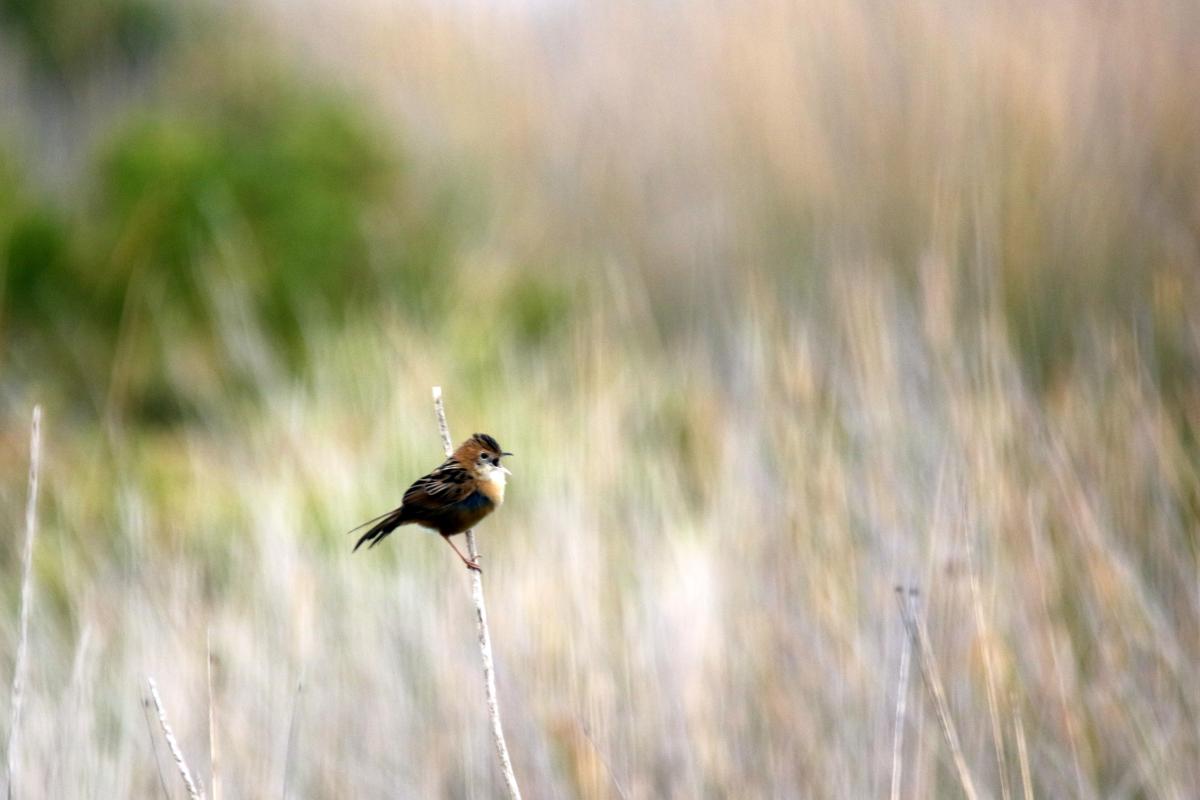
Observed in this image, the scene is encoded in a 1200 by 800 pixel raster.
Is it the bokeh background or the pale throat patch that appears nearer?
the pale throat patch

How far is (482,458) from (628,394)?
73.0 inches

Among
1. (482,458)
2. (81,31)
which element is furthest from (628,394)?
(81,31)

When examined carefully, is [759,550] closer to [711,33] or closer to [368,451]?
[368,451]

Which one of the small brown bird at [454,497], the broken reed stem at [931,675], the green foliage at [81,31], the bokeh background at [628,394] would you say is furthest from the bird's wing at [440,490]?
the green foliage at [81,31]

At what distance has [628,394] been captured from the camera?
10.7ft

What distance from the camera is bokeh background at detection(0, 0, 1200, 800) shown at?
195 centimetres

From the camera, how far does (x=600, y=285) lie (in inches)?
161

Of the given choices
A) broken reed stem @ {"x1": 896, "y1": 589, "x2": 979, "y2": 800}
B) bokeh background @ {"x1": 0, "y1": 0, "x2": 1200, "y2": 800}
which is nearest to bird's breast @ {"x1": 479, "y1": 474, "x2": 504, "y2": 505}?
bokeh background @ {"x1": 0, "y1": 0, "x2": 1200, "y2": 800}

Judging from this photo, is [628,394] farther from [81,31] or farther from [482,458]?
[81,31]

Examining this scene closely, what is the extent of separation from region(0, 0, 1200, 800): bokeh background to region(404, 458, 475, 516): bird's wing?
278 millimetres

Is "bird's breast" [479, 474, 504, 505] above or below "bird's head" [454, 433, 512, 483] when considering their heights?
below

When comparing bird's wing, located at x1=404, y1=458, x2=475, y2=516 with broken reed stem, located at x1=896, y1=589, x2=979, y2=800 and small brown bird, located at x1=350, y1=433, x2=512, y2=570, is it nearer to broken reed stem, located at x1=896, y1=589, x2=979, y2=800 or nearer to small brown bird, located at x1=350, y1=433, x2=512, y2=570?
small brown bird, located at x1=350, y1=433, x2=512, y2=570

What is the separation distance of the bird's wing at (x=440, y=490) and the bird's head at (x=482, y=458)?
1 cm

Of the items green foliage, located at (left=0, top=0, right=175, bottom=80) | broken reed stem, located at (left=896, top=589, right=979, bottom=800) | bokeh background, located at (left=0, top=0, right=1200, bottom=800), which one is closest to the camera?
broken reed stem, located at (left=896, top=589, right=979, bottom=800)
